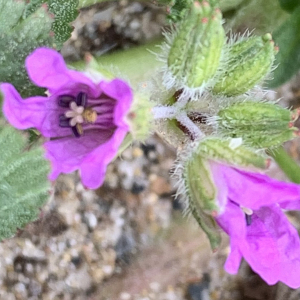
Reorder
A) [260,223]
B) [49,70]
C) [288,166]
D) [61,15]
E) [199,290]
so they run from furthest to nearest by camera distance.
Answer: [199,290], [288,166], [61,15], [260,223], [49,70]

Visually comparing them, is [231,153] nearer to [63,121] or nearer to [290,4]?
[63,121]

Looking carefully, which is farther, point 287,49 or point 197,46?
point 287,49

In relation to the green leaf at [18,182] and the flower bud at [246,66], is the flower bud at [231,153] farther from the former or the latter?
the green leaf at [18,182]

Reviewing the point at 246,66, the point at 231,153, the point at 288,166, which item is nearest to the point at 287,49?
the point at 288,166

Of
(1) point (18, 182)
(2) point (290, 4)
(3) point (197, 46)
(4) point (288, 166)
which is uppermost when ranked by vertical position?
(3) point (197, 46)

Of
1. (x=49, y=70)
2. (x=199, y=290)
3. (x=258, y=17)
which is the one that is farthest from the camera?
(x=199, y=290)

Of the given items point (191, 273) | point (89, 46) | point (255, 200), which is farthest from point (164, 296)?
point (255, 200)

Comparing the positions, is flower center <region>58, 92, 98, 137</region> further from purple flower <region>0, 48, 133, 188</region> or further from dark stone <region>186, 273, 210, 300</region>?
dark stone <region>186, 273, 210, 300</region>

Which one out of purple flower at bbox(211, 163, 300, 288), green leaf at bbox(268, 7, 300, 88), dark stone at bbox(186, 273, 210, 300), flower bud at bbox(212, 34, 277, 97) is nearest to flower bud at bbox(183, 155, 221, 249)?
purple flower at bbox(211, 163, 300, 288)
